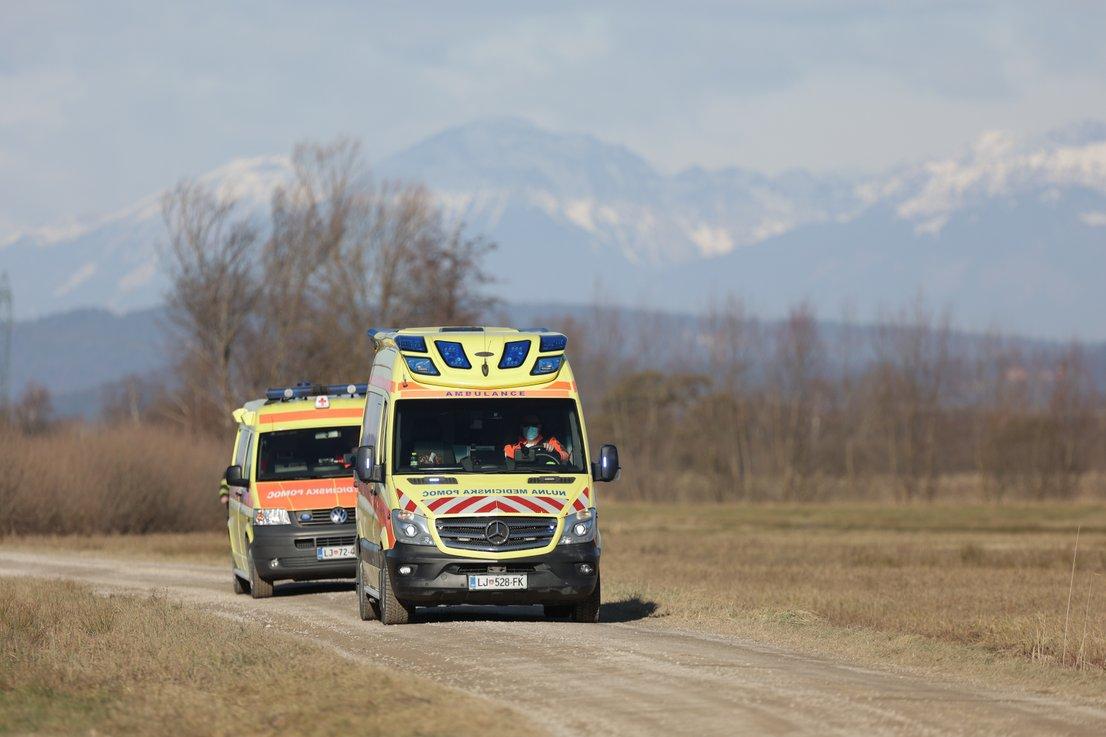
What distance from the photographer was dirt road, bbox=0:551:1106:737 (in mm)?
10625

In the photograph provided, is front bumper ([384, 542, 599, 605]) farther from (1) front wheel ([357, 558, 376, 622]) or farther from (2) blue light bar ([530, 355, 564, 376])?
(2) blue light bar ([530, 355, 564, 376])

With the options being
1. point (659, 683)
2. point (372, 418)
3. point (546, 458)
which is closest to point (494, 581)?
point (546, 458)

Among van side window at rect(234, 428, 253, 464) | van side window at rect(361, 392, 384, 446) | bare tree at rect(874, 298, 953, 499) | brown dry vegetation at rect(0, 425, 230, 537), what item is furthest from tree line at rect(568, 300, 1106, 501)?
van side window at rect(361, 392, 384, 446)

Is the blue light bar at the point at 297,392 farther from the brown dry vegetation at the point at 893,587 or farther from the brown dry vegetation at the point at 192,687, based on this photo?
the brown dry vegetation at the point at 192,687

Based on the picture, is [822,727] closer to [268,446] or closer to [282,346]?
[268,446]

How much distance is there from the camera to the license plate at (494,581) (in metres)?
16.2

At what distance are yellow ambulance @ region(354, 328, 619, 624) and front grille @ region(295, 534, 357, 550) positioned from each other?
163 inches

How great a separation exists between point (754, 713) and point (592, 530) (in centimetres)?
581

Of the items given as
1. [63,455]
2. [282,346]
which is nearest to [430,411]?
[63,455]

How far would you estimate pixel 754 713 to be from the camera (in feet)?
35.8

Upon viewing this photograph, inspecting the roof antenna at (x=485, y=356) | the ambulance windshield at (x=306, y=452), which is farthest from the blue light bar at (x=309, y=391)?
the roof antenna at (x=485, y=356)

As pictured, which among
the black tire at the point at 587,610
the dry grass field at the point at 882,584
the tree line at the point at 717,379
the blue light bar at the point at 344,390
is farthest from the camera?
the tree line at the point at 717,379

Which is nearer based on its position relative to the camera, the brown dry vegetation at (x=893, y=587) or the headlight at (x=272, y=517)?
the brown dry vegetation at (x=893, y=587)

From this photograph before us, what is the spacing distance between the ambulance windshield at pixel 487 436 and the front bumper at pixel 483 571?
2.87ft
